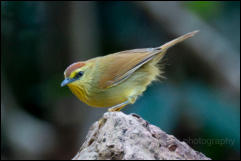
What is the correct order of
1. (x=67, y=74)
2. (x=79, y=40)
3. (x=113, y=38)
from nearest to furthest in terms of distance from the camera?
(x=67, y=74), (x=79, y=40), (x=113, y=38)

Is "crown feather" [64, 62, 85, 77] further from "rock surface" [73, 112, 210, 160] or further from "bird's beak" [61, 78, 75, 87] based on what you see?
"rock surface" [73, 112, 210, 160]

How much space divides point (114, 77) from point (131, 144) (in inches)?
84.6

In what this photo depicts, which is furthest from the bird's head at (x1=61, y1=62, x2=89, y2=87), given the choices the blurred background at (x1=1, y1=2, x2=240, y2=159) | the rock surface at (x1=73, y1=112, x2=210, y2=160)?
the blurred background at (x1=1, y1=2, x2=240, y2=159)

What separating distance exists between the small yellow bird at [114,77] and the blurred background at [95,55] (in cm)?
174

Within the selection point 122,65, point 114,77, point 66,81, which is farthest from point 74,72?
point 122,65

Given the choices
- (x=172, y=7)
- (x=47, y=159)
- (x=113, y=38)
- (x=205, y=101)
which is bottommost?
(x=47, y=159)

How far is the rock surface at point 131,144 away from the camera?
2.65 metres

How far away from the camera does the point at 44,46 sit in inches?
320

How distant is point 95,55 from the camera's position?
7773mm

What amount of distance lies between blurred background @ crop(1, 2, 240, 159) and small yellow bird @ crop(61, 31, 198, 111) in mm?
1737

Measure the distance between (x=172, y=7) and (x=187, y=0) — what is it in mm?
356

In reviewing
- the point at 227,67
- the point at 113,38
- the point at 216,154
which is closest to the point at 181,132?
the point at 216,154

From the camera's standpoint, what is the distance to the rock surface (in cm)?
265

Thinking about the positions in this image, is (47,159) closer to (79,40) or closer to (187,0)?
(79,40)
